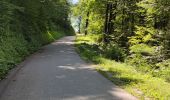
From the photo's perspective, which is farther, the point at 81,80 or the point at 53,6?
the point at 53,6

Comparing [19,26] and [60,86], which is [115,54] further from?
[60,86]

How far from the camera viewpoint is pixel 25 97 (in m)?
8.68

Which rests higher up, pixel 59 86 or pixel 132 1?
pixel 132 1

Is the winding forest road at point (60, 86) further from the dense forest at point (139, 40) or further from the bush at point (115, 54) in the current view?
the bush at point (115, 54)

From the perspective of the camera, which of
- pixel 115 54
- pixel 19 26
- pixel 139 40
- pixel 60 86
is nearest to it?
pixel 60 86

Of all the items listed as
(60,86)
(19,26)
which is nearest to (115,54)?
(19,26)

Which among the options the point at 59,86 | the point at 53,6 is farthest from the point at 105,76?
the point at 53,6

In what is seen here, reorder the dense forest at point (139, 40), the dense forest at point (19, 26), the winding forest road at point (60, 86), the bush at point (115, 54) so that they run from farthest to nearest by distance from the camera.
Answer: the bush at point (115, 54) < the dense forest at point (19, 26) < the dense forest at point (139, 40) < the winding forest road at point (60, 86)

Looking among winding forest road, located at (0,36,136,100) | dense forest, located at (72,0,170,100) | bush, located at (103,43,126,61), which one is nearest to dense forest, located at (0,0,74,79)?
winding forest road, located at (0,36,136,100)

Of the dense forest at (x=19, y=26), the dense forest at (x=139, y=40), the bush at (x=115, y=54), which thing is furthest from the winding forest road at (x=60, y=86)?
the bush at (x=115, y=54)

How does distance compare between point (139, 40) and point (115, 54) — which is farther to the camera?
point (115, 54)

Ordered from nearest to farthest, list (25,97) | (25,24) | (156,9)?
(25,97) < (156,9) < (25,24)

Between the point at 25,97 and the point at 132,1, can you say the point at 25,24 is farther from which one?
the point at 25,97

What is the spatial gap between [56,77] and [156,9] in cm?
750
